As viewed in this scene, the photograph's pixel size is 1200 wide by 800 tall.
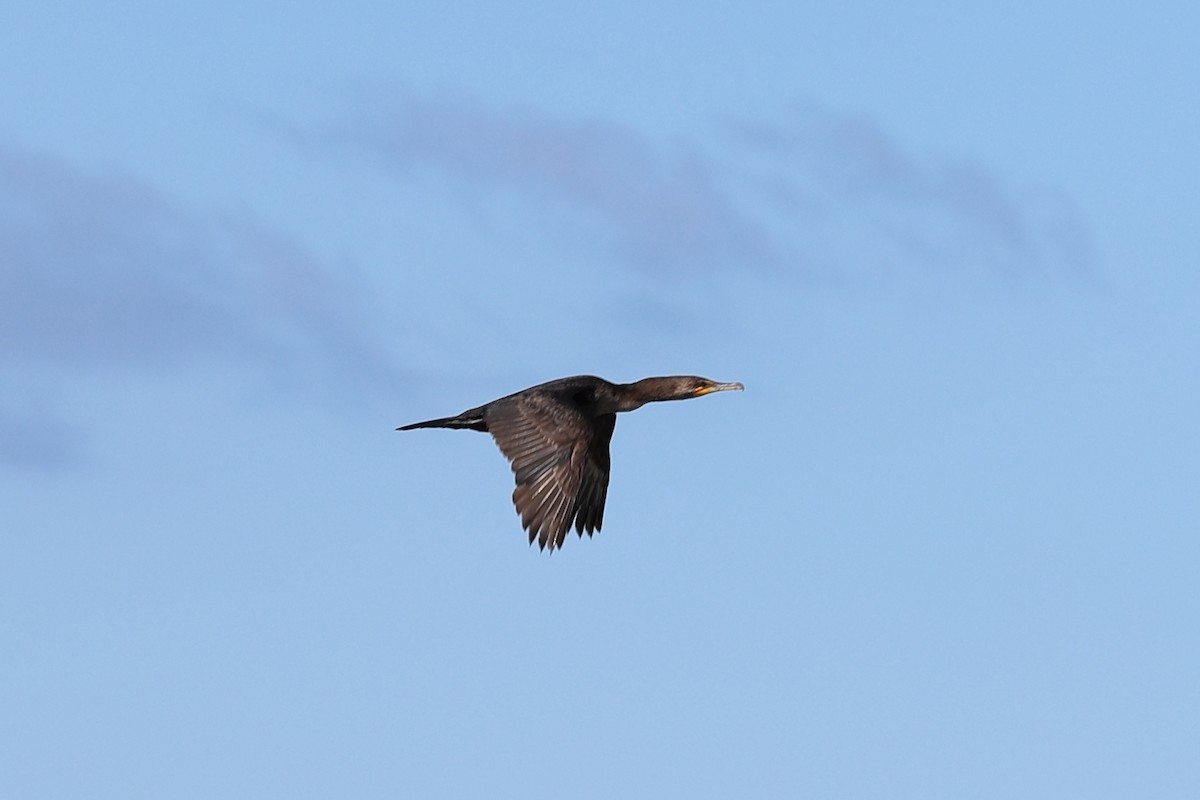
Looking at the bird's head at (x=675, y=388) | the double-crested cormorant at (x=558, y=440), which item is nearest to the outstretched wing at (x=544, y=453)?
the double-crested cormorant at (x=558, y=440)

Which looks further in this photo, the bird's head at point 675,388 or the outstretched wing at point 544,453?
the bird's head at point 675,388

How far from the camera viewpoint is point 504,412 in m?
29.1

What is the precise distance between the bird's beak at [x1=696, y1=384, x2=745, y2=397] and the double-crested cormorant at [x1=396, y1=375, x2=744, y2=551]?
0.02 m

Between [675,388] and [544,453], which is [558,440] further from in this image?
[675,388]

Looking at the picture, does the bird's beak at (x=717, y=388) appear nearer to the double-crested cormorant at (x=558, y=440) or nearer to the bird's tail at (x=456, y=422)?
the double-crested cormorant at (x=558, y=440)

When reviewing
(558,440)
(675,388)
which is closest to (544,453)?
(558,440)

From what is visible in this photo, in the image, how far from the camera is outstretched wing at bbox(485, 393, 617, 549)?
92.5 feet

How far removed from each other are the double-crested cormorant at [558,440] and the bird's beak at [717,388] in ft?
0.05

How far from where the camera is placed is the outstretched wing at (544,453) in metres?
28.2

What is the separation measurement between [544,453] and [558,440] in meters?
0.22

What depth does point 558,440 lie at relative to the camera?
28.6 m

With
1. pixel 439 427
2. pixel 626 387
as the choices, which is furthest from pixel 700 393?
pixel 439 427

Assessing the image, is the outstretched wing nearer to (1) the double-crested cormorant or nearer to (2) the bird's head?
(1) the double-crested cormorant

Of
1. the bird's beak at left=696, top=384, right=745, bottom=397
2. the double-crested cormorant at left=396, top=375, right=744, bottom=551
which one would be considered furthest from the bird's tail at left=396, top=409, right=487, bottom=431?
the bird's beak at left=696, top=384, right=745, bottom=397
